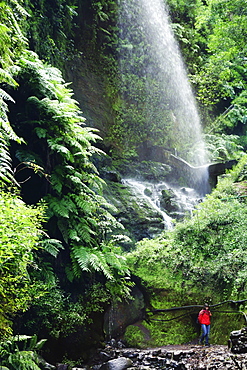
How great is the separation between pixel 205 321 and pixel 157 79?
15087mm

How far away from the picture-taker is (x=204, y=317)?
7.40 metres

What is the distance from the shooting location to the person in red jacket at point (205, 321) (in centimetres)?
737

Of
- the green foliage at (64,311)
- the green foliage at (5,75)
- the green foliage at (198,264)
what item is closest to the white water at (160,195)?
the green foliage at (198,264)

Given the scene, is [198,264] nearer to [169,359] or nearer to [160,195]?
[169,359]

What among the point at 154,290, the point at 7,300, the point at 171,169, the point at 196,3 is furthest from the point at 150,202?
the point at 196,3

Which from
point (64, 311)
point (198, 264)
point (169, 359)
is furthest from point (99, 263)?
point (198, 264)

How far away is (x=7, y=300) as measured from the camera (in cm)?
384

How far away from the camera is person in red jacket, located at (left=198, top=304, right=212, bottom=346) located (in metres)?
7.37

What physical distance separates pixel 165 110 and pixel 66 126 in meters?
12.4

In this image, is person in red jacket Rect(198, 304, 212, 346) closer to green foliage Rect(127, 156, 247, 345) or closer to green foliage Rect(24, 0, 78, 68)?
green foliage Rect(127, 156, 247, 345)

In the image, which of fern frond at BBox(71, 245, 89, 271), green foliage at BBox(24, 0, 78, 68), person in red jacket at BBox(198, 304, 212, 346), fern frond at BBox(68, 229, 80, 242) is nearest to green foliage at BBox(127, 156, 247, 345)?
person in red jacket at BBox(198, 304, 212, 346)

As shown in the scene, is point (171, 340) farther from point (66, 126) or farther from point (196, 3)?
point (196, 3)

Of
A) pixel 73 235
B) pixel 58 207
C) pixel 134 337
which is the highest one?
pixel 58 207

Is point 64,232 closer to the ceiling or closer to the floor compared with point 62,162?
closer to the floor
